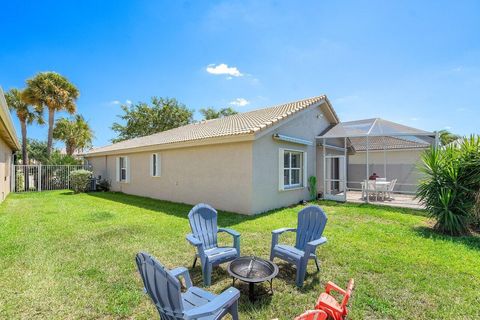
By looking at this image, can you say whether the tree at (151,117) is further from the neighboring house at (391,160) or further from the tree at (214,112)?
the neighboring house at (391,160)

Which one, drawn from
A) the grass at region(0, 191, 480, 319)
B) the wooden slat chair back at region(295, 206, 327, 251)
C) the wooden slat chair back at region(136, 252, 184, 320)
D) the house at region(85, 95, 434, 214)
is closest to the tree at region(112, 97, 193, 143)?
the house at region(85, 95, 434, 214)

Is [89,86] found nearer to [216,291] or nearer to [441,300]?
[216,291]

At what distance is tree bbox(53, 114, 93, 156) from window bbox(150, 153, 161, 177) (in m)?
19.6

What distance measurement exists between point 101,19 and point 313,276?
1199 centimetres

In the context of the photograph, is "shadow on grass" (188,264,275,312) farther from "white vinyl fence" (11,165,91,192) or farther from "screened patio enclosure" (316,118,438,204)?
"white vinyl fence" (11,165,91,192)

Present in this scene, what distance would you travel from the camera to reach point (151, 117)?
3228cm

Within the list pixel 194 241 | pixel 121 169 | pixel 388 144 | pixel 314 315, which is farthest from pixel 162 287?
pixel 388 144

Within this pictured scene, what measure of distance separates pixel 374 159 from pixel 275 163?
40.1ft

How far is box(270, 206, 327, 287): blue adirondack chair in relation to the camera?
396 centimetres

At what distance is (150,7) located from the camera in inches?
371

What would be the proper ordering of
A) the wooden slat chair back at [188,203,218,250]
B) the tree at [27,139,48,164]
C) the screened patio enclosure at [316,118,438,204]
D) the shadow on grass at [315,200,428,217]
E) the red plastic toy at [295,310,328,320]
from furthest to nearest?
the tree at [27,139,48,164] < the screened patio enclosure at [316,118,438,204] < the shadow on grass at [315,200,428,217] < the wooden slat chair back at [188,203,218,250] < the red plastic toy at [295,310,328,320]

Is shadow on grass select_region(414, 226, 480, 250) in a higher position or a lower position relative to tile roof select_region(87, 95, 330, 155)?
lower

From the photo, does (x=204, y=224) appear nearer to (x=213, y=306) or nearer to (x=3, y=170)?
(x=213, y=306)

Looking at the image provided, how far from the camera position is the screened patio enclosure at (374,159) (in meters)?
11.9
